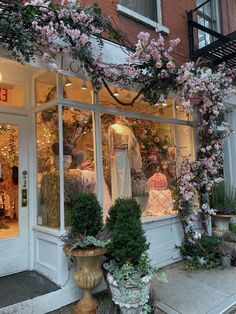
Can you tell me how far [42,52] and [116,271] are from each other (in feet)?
8.38

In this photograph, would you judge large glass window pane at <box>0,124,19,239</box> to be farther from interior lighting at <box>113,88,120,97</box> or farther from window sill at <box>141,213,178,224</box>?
window sill at <box>141,213,178,224</box>

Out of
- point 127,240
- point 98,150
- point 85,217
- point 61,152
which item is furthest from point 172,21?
point 127,240

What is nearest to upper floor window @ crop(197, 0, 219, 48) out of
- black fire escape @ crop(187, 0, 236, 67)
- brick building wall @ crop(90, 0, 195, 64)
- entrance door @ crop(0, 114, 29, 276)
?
black fire escape @ crop(187, 0, 236, 67)

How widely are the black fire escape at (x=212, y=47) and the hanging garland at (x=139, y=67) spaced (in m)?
0.55

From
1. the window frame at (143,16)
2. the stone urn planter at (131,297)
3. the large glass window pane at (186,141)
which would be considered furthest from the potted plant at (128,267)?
the window frame at (143,16)

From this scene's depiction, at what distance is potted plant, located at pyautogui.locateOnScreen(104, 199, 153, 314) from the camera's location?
300 cm

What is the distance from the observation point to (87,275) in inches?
130

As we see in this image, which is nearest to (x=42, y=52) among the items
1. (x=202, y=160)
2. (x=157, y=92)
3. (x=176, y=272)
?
(x=157, y=92)

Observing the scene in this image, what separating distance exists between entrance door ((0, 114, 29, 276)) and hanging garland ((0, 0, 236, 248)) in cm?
139

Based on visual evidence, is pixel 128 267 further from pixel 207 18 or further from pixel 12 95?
pixel 207 18

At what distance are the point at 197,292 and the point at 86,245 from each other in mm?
1766

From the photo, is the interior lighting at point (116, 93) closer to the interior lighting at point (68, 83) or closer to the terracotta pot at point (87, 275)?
the interior lighting at point (68, 83)

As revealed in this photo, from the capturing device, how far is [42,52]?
3381mm

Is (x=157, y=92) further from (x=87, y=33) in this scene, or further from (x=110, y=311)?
(x=110, y=311)
